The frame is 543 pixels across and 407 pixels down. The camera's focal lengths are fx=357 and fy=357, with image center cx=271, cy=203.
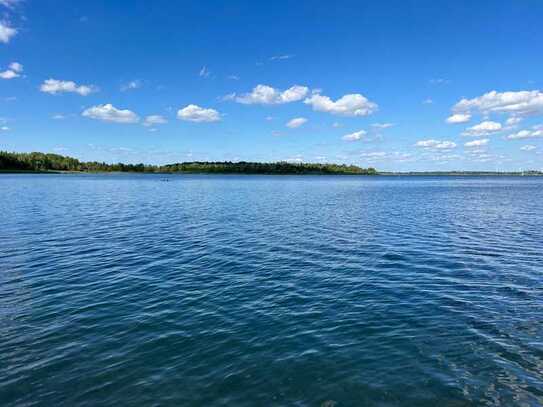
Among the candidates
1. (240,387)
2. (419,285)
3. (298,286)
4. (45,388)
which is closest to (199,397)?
(240,387)

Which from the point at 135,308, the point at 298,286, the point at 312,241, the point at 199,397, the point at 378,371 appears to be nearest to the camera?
the point at 199,397

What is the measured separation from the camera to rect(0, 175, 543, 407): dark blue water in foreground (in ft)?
33.1

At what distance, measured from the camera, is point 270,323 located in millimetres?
14328

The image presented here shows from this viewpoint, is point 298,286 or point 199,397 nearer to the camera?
point 199,397

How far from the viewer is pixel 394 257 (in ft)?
83.3

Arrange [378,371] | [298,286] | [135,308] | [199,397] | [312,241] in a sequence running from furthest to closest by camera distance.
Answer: [312,241]
[298,286]
[135,308]
[378,371]
[199,397]

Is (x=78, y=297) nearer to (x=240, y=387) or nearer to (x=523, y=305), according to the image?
(x=240, y=387)

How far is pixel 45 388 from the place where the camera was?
10.0m

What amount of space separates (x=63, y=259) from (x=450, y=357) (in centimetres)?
2359

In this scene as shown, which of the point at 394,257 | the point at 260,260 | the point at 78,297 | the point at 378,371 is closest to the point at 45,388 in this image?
the point at 78,297

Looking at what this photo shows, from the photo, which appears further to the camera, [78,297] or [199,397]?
[78,297]

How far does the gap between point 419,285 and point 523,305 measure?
15.1 feet

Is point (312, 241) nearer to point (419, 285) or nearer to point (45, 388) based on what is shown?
point (419, 285)

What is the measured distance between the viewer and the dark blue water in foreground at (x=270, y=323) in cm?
1008
